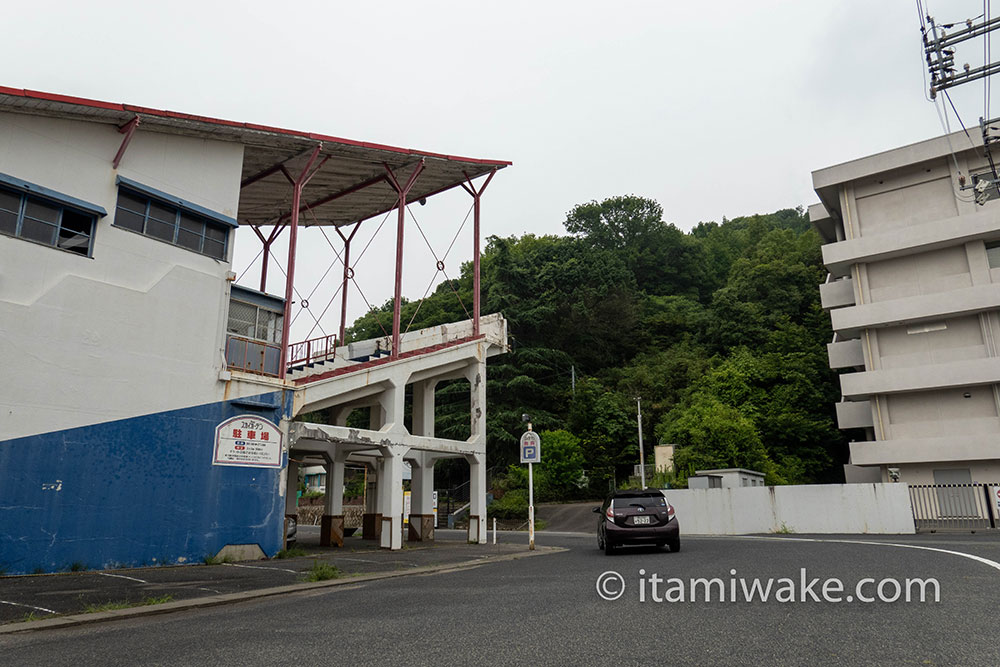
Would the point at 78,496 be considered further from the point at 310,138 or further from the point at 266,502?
the point at 310,138

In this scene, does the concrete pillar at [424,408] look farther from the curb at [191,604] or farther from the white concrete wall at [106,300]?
the curb at [191,604]

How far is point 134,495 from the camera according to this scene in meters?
14.2

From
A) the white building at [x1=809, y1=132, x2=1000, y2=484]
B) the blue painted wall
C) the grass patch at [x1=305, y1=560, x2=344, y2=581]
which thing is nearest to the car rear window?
the grass patch at [x1=305, y1=560, x2=344, y2=581]

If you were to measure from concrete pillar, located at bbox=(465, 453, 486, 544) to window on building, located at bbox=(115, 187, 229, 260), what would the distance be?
37.2 feet

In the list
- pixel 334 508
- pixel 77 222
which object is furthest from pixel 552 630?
pixel 334 508

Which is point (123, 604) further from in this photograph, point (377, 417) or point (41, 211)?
point (377, 417)

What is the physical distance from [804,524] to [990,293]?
16435 millimetres

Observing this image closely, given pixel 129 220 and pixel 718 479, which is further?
pixel 718 479

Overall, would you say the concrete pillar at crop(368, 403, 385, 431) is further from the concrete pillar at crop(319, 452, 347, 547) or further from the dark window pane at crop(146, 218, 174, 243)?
the dark window pane at crop(146, 218, 174, 243)

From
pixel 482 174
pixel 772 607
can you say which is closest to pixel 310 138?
pixel 482 174

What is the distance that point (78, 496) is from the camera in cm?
1335

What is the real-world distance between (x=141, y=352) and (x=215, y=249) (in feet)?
11.3

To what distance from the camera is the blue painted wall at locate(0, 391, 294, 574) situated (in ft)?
41.4

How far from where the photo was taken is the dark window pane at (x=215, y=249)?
55.2ft
